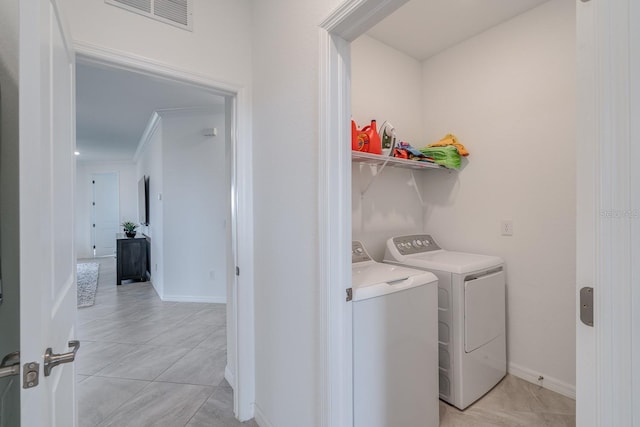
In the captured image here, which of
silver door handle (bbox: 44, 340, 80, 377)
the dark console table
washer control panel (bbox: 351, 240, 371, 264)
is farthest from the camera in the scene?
the dark console table

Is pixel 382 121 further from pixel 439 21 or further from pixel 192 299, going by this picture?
pixel 192 299

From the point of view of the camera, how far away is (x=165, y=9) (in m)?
1.55

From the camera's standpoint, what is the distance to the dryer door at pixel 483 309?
1.87 meters

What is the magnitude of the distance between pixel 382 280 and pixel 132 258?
17.3 ft

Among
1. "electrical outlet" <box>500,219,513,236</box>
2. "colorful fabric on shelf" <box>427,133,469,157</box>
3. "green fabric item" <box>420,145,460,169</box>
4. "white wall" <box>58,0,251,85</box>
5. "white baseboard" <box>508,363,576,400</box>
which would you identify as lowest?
"white baseboard" <box>508,363,576,400</box>

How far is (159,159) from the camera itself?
4344mm

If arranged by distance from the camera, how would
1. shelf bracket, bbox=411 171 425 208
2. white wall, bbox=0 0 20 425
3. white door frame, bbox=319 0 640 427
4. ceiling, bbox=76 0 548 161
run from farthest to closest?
shelf bracket, bbox=411 171 425 208
ceiling, bbox=76 0 548 161
white wall, bbox=0 0 20 425
white door frame, bbox=319 0 640 427

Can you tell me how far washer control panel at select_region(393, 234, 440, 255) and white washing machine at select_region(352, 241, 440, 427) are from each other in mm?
584

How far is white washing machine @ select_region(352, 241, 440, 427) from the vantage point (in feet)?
4.24

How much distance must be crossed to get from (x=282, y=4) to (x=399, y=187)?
5.41 feet

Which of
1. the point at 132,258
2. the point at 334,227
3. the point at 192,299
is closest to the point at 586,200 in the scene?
the point at 334,227

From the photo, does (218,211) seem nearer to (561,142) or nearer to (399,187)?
(399,187)

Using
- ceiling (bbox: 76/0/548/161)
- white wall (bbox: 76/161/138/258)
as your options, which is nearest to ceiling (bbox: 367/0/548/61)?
ceiling (bbox: 76/0/548/161)

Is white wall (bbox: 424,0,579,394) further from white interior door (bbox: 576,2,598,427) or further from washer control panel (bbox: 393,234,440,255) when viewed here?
white interior door (bbox: 576,2,598,427)
